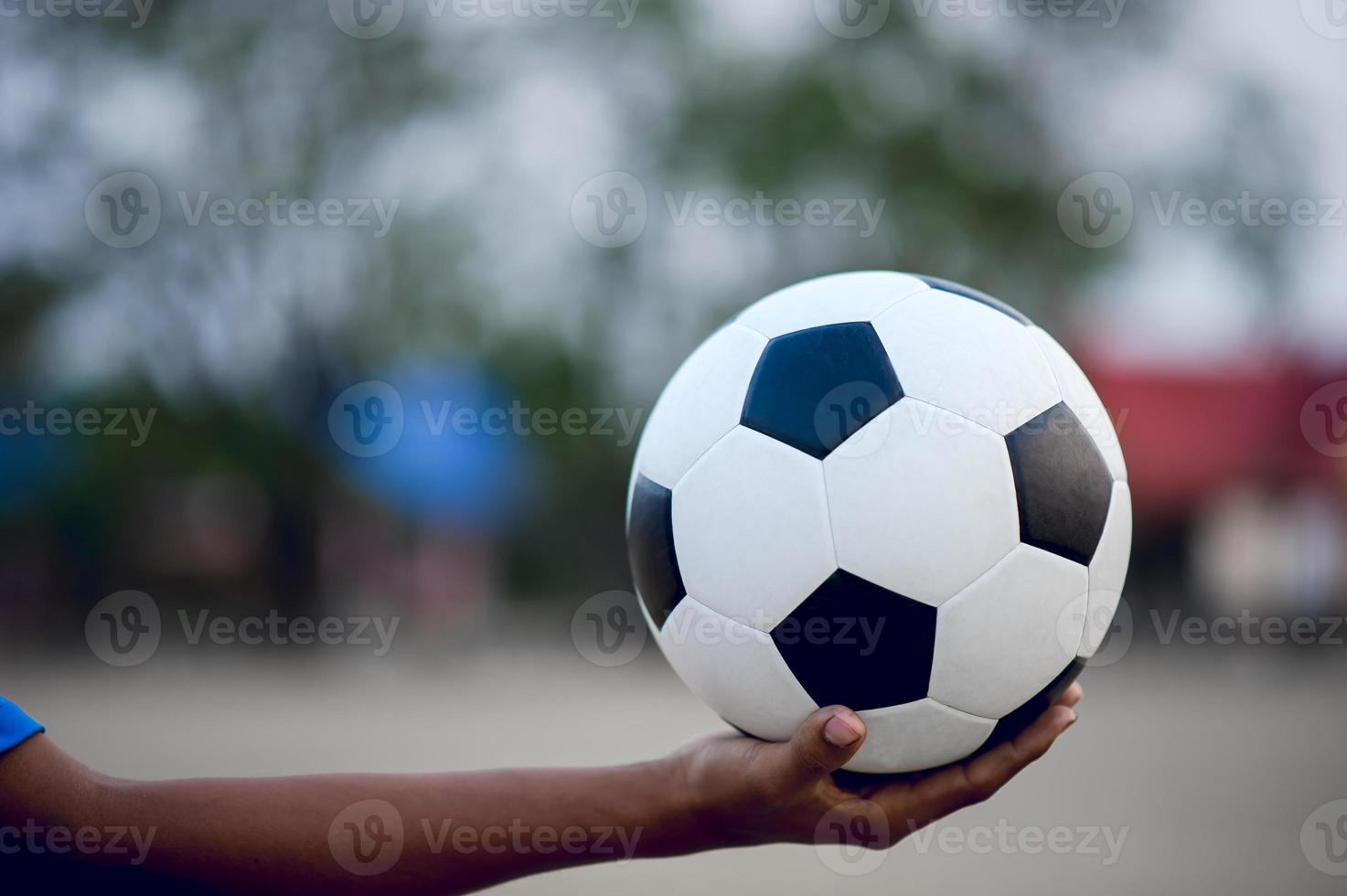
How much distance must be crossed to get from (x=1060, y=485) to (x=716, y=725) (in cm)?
784

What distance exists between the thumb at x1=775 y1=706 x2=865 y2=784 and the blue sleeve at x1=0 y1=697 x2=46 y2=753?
3.80ft

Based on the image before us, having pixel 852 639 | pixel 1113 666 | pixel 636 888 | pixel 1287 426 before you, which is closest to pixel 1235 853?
→ pixel 636 888

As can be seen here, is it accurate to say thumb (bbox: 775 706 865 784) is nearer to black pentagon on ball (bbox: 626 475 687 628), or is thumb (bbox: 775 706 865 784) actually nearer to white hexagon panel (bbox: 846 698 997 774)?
white hexagon panel (bbox: 846 698 997 774)

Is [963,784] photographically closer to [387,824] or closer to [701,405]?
[701,405]

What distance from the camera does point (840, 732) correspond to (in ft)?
5.84

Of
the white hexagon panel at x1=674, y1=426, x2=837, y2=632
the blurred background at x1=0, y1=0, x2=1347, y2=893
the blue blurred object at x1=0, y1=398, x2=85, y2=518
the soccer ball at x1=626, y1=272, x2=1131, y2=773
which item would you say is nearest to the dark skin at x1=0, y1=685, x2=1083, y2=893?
the soccer ball at x1=626, y1=272, x2=1131, y2=773

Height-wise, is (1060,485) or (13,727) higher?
(1060,485)

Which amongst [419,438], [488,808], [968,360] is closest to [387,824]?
[488,808]

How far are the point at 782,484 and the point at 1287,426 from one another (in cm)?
1685

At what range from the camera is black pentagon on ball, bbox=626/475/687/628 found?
2.22m

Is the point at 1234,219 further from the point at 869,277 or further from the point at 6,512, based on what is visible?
the point at 6,512

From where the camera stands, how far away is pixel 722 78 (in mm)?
20766

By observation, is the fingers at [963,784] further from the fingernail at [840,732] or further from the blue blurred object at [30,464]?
the blue blurred object at [30,464]

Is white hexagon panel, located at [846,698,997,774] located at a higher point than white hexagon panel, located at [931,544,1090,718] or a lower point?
lower
